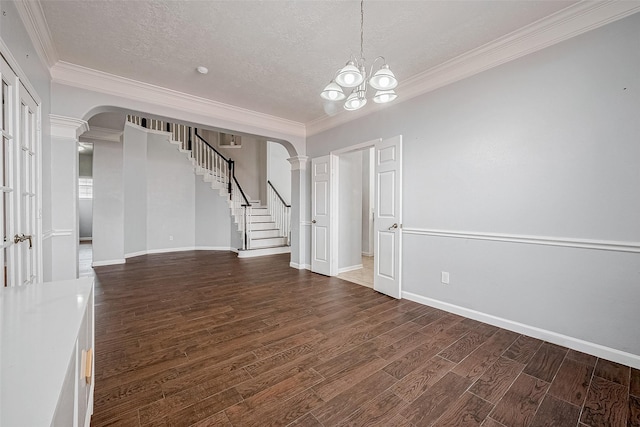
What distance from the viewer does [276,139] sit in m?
4.90

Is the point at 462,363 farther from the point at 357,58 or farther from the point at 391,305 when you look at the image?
the point at 357,58

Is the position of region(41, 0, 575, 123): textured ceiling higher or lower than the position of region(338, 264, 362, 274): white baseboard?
higher

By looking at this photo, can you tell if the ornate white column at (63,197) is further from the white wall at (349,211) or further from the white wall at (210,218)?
the white wall at (210,218)

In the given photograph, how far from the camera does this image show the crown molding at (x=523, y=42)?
81.5 inches

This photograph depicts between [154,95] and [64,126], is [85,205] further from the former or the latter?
[154,95]

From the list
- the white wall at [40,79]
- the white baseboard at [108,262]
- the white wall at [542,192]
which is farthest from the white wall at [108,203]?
the white wall at [542,192]

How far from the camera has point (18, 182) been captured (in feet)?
6.70

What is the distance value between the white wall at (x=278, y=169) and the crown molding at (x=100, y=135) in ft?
11.8

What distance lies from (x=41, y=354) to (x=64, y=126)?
3.50 m

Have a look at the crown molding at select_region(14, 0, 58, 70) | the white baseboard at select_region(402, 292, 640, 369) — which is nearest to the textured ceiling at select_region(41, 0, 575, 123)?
the crown molding at select_region(14, 0, 58, 70)

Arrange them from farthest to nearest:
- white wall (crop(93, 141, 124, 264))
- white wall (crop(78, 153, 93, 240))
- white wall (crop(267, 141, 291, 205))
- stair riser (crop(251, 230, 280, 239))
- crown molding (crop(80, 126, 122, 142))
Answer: white wall (crop(78, 153, 93, 240)), white wall (crop(267, 141, 291, 205)), stair riser (crop(251, 230, 280, 239)), white wall (crop(93, 141, 124, 264)), crown molding (crop(80, 126, 122, 142))

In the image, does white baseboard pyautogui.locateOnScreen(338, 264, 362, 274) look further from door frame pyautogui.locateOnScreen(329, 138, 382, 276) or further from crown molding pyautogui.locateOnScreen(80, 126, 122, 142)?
crown molding pyautogui.locateOnScreen(80, 126, 122, 142)

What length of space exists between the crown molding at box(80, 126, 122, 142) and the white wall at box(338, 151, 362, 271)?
442cm

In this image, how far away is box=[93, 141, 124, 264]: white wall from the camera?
5.31m
